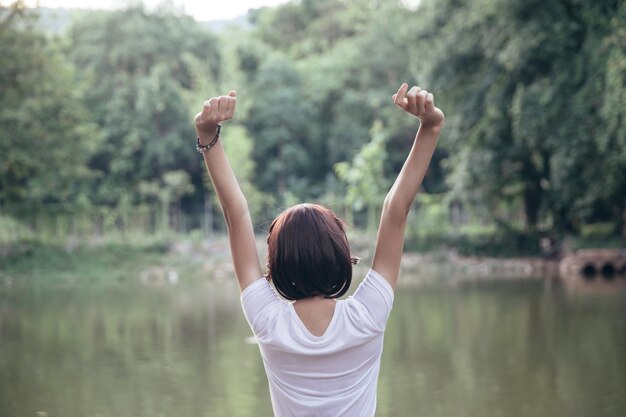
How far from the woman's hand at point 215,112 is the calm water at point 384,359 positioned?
4053 millimetres

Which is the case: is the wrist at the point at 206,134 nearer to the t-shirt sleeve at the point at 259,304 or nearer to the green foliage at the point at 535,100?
the t-shirt sleeve at the point at 259,304

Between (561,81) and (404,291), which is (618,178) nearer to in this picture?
(561,81)

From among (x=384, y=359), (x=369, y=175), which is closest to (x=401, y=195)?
(x=384, y=359)

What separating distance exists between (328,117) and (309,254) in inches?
1304

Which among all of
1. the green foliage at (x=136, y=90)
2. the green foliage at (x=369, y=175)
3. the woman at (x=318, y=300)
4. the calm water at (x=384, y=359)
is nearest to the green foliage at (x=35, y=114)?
the calm water at (x=384, y=359)

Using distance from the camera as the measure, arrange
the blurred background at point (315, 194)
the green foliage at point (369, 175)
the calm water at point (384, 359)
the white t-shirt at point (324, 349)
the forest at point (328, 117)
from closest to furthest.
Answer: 1. the white t-shirt at point (324, 349)
2. the calm water at point (384, 359)
3. the blurred background at point (315, 194)
4. the forest at point (328, 117)
5. the green foliage at point (369, 175)

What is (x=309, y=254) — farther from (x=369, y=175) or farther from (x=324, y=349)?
(x=369, y=175)

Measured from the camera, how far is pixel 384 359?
7570mm

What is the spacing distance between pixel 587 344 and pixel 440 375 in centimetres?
202

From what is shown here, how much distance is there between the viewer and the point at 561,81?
58.5 feet

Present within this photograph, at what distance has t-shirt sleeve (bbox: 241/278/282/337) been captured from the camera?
5.02 feet

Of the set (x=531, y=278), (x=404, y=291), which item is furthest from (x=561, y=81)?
(x=404, y=291)

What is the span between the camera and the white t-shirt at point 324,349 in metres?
1.52

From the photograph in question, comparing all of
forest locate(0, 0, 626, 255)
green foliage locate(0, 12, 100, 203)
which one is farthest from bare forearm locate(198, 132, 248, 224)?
green foliage locate(0, 12, 100, 203)
